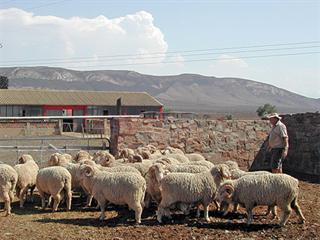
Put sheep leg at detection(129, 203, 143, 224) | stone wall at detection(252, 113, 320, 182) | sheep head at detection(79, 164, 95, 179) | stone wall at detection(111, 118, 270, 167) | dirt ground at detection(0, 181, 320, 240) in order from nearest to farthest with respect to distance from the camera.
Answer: dirt ground at detection(0, 181, 320, 240) < sheep leg at detection(129, 203, 143, 224) < sheep head at detection(79, 164, 95, 179) < stone wall at detection(111, 118, 270, 167) < stone wall at detection(252, 113, 320, 182)

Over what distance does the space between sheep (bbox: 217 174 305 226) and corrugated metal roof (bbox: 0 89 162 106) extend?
57750 mm

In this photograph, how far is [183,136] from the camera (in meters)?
18.5

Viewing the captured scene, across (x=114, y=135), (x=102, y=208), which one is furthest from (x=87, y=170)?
→ (x=114, y=135)

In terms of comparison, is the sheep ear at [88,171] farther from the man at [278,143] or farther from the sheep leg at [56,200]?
the man at [278,143]

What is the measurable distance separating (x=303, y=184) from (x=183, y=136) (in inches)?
181

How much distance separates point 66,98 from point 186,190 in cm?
6046

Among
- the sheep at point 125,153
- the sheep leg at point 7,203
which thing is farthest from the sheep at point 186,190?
the sheep at point 125,153

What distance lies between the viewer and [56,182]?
1198cm

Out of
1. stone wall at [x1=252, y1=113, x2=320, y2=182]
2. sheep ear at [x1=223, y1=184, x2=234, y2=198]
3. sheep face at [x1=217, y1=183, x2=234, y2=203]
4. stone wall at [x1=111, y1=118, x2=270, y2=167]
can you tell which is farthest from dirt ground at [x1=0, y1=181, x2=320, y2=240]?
stone wall at [x1=252, y1=113, x2=320, y2=182]

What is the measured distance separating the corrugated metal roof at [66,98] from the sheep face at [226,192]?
57.6 m

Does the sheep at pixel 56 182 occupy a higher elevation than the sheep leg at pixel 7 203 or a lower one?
higher

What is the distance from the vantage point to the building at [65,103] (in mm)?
65875

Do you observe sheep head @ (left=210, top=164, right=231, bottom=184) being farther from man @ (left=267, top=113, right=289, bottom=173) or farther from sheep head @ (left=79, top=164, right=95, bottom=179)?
man @ (left=267, top=113, right=289, bottom=173)

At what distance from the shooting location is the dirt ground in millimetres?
9703
